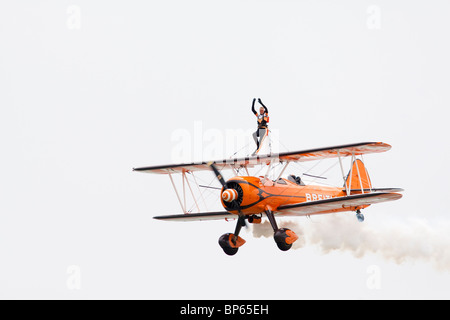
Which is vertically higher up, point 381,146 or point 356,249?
point 381,146

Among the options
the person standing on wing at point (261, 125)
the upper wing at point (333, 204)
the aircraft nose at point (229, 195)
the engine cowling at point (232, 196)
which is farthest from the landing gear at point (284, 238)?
the person standing on wing at point (261, 125)

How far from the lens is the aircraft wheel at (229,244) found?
29.7 m

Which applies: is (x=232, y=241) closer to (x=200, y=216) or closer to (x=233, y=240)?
(x=233, y=240)

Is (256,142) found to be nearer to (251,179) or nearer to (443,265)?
(251,179)

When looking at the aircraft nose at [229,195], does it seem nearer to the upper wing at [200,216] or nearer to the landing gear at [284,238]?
the landing gear at [284,238]

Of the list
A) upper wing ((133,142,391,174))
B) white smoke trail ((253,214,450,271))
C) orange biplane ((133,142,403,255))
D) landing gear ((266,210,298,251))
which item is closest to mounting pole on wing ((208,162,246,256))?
orange biplane ((133,142,403,255))

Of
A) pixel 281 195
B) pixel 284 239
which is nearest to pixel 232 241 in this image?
pixel 284 239

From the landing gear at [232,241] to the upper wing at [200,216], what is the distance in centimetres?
177

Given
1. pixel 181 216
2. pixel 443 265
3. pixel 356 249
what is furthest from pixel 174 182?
pixel 443 265

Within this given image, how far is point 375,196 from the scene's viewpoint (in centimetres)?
2802

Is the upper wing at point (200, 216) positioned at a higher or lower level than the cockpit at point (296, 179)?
lower

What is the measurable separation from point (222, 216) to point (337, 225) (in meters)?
3.95

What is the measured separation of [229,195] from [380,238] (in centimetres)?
639

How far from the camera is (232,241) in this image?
2972cm
